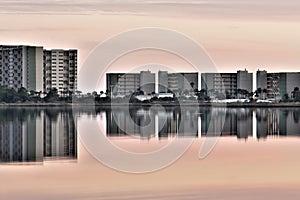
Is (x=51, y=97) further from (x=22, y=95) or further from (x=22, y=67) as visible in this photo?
(x=22, y=67)

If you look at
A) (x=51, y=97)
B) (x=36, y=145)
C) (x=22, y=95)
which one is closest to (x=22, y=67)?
(x=51, y=97)

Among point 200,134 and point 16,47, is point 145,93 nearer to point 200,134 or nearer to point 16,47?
point 16,47

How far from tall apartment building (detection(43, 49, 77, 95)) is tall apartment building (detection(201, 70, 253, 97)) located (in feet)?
45.6

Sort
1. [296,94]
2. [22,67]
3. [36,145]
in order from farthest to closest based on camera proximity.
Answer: [296,94] → [22,67] → [36,145]

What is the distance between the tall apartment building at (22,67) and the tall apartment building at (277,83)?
26.0 metres

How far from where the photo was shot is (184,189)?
11.5m

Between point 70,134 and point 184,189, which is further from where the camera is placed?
point 70,134

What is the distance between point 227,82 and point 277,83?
6.72 metres

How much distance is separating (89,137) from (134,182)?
11.2 m

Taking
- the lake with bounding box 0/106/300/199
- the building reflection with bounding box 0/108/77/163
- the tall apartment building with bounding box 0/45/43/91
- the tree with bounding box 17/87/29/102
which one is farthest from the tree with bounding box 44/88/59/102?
the lake with bounding box 0/106/300/199

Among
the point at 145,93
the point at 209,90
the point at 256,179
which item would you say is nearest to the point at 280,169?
the point at 256,179

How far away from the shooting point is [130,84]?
72.4m

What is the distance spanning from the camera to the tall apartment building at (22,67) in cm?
8350

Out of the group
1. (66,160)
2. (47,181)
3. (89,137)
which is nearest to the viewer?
(47,181)
